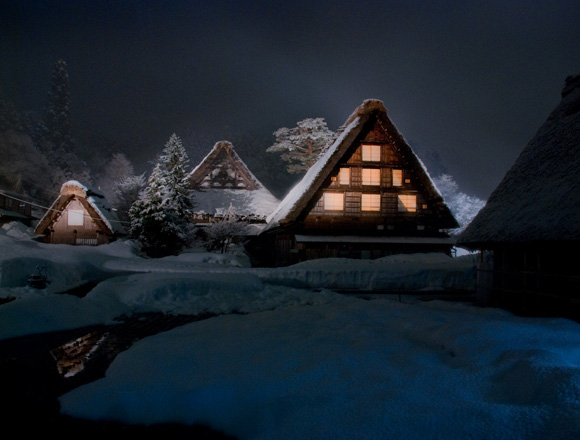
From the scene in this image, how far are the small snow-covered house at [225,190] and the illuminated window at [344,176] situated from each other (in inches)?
285

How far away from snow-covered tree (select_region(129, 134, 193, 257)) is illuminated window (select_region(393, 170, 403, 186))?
1293cm

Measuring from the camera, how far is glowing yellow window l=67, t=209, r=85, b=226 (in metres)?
24.5

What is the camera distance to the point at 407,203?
18.3m

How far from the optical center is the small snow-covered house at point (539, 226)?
7098 millimetres

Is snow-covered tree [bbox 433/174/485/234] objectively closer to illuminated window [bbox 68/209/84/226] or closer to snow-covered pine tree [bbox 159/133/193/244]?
snow-covered pine tree [bbox 159/133/193/244]

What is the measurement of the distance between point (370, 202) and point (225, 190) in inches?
500

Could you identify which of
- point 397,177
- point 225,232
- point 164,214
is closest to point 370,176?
point 397,177

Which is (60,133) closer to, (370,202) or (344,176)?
(344,176)

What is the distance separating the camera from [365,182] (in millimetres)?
18094

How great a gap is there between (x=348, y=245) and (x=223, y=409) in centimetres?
1497

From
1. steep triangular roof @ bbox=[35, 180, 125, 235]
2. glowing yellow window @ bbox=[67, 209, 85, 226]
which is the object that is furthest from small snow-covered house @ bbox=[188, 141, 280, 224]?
glowing yellow window @ bbox=[67, 209, 85, 226]

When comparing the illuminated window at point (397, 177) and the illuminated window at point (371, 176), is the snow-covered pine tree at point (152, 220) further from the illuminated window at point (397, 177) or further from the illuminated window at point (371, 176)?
the illuminated window at point (397, 177)

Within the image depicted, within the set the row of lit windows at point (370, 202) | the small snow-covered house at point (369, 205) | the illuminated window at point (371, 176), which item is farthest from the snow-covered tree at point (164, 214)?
the illuminated window at point (371, 176)

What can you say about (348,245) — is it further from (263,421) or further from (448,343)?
(263,421)
